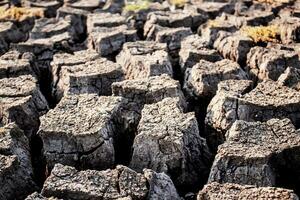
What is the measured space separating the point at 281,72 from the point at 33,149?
2.35 m

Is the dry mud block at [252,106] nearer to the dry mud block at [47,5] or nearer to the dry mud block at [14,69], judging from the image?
the dry mud block at [14,69]

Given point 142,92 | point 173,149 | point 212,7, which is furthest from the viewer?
point 212,7

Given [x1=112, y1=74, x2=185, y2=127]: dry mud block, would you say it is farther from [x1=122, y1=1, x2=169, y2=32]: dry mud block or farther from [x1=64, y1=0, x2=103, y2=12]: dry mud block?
[x1=64, y1=0, x2=103, y2=12]: dry mud block

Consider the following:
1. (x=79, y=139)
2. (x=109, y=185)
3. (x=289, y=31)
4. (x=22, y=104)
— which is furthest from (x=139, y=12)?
(x=109, y=185)

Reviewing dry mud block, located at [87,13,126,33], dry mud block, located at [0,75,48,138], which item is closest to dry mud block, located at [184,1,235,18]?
dry mud block, located at [87,13,126,33]

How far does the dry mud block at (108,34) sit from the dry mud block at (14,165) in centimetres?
209

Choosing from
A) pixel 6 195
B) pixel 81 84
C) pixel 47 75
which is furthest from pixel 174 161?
pixel 47 75

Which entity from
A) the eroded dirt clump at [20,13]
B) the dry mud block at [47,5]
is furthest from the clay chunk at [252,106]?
the dry mud block at [47,5]

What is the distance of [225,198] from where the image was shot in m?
2.76

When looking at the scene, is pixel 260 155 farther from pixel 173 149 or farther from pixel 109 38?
pixel 109 38

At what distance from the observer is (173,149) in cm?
333

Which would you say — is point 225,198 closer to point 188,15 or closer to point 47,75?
point 47,75

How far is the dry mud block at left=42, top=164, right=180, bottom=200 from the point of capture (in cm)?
290

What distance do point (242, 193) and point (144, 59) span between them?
2.34 meters
